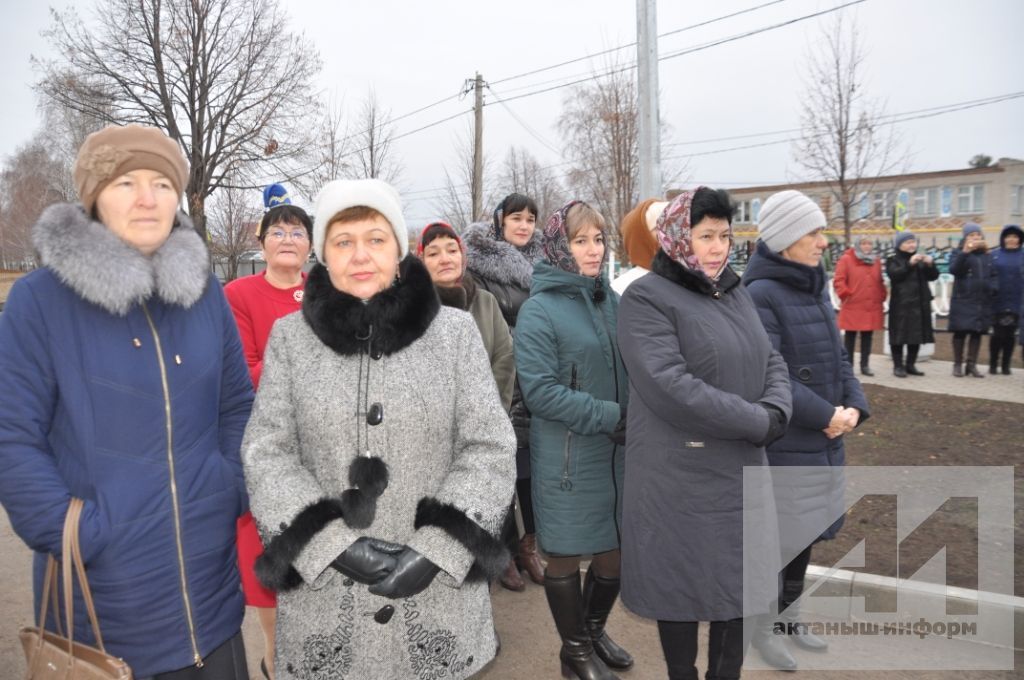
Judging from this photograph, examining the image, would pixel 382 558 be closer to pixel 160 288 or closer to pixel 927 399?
pixel 160 288

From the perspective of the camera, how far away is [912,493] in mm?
5211

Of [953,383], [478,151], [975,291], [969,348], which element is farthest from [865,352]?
[478,151]

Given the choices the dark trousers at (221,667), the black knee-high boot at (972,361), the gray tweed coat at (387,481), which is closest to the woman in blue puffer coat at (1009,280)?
the black knee-high boot at (972,361)

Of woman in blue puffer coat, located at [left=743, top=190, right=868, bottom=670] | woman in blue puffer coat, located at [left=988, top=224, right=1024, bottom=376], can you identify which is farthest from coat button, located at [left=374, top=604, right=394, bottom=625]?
woman in blue puffer coat, located at [left=988, top=224, right=1024, bottom=376]

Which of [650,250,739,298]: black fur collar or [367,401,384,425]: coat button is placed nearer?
[367,401,384,425]: coat button

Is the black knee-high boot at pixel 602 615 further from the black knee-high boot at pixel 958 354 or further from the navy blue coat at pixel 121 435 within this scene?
the black knee-high boot at pixel 958 354

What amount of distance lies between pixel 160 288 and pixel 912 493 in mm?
5260

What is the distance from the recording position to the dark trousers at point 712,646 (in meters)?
2.72

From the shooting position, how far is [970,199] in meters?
49.6

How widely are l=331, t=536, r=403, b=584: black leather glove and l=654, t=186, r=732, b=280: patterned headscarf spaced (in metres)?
1.58

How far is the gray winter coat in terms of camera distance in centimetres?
263

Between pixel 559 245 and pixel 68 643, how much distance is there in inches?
93.3

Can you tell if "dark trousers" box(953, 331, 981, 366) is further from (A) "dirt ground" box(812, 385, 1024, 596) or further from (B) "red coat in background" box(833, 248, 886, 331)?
(A) "dirt ground" box(812, 385, 1024, 596)

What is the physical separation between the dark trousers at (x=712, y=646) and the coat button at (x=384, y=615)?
1281 millimetres
